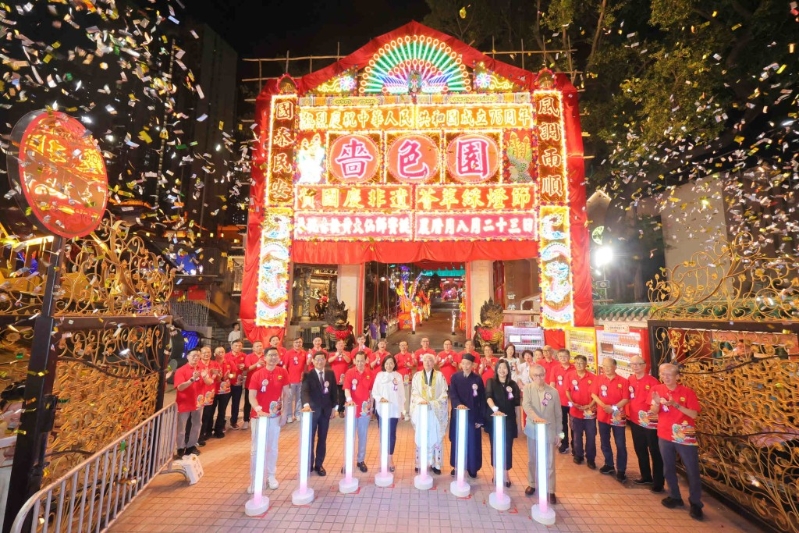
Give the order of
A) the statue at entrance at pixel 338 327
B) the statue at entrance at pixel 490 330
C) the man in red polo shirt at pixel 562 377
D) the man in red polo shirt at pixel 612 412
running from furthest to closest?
the statue at entrance at pixel 338 327 < the statue at entrance at pixel 490 330 < the man in red polo shirt at pixel 562 377 < the man in red polo shirt at pixel 612 412

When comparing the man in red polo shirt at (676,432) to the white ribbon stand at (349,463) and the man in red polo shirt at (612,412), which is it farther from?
the white ribbon stand at (349,463)

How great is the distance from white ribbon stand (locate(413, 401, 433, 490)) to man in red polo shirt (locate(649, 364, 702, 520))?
9.86ft

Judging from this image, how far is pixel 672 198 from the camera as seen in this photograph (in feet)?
44.6

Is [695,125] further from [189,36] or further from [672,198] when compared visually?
[189,36]

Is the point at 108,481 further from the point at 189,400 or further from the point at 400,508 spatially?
the point at 400,508

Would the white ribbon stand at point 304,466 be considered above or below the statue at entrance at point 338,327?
below

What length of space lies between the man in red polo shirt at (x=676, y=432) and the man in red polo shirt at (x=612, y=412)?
0.61 meters

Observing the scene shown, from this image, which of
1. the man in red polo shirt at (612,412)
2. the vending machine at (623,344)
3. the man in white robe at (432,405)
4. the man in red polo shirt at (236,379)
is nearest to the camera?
the man in red polo shirt at (612,412)

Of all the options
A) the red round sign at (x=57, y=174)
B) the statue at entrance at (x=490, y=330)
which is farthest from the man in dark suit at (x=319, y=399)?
the statue at entrance at (x=490, y=330)

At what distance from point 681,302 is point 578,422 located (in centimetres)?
255

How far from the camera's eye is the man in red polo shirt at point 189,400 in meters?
5.87

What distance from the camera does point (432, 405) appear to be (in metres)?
5.62

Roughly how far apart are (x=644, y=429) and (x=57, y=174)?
25.5ft

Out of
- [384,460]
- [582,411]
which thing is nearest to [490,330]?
[582,411]
